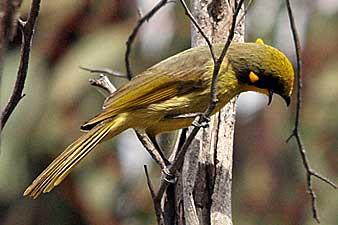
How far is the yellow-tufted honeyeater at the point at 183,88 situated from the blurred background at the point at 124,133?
2266 mm

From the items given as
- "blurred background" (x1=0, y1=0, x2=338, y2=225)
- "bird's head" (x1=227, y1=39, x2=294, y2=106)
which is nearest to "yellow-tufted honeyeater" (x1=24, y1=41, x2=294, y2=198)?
"bird's head" (x1=227, y1=39, x2=294, y2=106)

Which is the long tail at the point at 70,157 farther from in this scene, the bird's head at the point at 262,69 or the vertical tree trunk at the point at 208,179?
the bird's head at the point at 262,69

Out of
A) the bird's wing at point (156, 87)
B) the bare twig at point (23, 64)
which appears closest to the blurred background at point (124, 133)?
the bird's wing at point (156, 87)

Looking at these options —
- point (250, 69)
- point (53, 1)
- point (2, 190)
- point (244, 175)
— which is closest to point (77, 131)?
point (2, 190)

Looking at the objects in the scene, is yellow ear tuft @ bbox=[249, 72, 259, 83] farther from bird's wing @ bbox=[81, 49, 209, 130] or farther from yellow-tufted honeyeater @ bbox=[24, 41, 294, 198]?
bird's wing @ bbox=[81, 49, 209, 130]

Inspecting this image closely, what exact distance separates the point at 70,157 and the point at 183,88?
57cm

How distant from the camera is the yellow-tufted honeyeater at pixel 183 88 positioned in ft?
10.0

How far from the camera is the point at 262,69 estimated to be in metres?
3.19

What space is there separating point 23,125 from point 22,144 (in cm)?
16

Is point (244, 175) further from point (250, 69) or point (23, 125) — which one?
point (250, 69)

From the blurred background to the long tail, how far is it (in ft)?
7.58

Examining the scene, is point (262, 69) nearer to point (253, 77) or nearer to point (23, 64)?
point (253, 77)

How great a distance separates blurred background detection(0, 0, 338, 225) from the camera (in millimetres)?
5887

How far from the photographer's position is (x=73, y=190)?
6.05 metres
